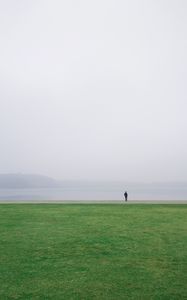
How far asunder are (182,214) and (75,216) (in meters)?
8.78

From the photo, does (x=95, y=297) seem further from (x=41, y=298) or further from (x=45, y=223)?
(x=45, y=223)

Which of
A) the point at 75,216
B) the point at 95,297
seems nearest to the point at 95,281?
the point at 95,297

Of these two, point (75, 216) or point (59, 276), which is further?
point (75, 216)

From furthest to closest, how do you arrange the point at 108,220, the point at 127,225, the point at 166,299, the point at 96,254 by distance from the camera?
1. the point at 108,220
2. the point at 127,225
3. the point at 96,254
4. the point at 166,299

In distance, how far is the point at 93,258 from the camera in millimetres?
15172

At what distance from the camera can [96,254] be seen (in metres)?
15.8

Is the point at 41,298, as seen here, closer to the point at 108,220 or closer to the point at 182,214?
the point at 108,220

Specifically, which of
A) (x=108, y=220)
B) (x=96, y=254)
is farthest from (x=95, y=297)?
(x=108, y=220)

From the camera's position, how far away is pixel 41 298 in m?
10.8

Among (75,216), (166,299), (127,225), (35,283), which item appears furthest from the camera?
(75,216)

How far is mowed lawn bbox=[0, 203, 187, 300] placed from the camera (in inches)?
450

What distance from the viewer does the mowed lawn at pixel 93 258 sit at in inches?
450

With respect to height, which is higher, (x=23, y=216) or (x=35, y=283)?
(x=23, y=216)

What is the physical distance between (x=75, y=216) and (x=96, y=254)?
11621 mm
